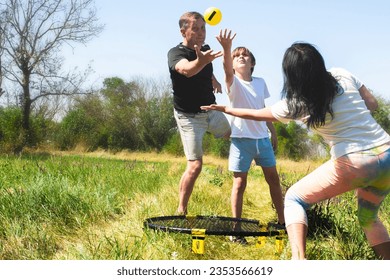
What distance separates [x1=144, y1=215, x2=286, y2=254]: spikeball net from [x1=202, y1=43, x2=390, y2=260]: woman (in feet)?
2.21

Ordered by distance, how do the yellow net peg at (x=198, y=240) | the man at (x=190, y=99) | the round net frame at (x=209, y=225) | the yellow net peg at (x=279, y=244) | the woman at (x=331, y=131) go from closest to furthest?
the woman at (x=331, y=131) → the yellow net peg at (x=198, y=240) → the round net frame at (x=209, y=225) → the yellow net peg at (x=279, y=244) → the man at (x=190, y=99)

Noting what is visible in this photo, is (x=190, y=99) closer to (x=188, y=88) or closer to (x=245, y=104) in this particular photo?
(x=188, y=88)

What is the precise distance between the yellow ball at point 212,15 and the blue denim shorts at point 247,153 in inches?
41.8

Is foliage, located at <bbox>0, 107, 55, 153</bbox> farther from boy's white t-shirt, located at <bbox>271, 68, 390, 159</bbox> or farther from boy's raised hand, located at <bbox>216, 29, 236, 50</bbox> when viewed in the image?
boy's white t-shirt, located at <bbox>271, 68, 390, 159</bbox>

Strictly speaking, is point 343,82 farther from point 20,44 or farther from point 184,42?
point 20,44

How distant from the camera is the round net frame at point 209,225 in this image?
3.61m

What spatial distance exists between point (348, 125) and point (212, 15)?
1.91 metres

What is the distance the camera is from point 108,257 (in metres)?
3.40

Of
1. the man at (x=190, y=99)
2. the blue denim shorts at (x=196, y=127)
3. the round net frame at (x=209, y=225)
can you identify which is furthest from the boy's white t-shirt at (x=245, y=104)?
the round net frame at (x=209, y=225)

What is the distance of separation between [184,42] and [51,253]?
2.15m

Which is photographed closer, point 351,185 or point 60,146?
point 351,185

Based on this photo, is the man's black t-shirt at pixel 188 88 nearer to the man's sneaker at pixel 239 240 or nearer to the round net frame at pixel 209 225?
the round net frame at pixel 209 225
